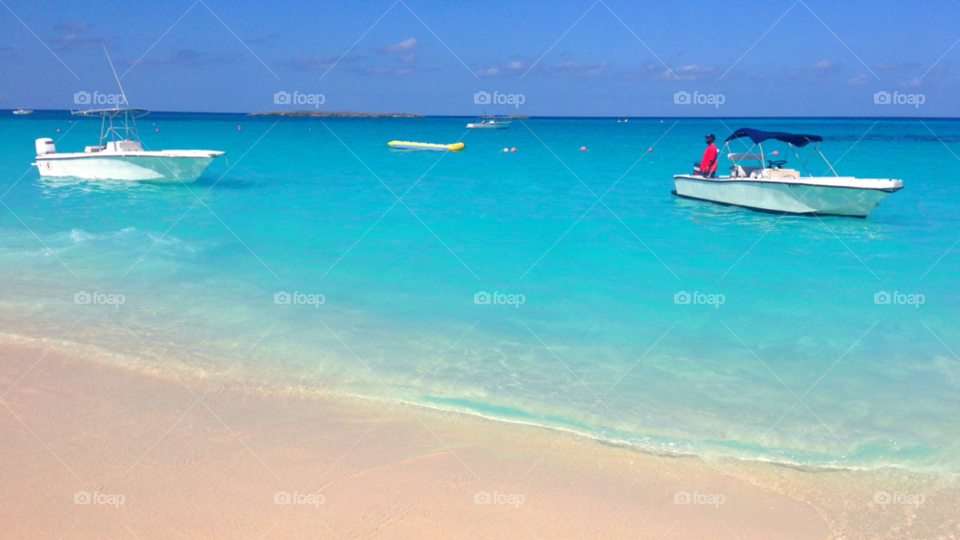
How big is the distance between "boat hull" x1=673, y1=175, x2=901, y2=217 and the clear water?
1.17 ft

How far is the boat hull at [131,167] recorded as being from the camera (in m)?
20.3

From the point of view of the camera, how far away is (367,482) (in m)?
4.82

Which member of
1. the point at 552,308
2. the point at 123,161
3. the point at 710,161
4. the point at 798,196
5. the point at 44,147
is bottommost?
the point at 552,308

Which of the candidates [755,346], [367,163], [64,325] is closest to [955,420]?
[755,346]

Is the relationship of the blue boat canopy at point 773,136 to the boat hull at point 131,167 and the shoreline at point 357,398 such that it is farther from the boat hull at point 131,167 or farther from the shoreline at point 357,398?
the boat hull at point 131,167

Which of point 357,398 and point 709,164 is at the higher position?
point 709,164

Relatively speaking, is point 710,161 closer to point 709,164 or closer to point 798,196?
point 709,164

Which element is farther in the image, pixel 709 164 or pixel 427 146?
pixel 427 146

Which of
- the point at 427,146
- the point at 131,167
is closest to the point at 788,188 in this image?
the point at 131,167

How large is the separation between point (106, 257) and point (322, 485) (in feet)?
30.8

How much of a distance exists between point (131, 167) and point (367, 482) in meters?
19.6

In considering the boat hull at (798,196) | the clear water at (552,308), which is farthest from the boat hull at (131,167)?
the boat hull at (798,196)

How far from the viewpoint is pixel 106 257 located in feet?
39.2

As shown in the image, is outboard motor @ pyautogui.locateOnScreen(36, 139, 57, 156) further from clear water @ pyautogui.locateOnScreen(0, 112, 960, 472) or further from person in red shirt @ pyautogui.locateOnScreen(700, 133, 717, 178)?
person in red shirt @ pyautogui.locateOnScreen(700, 133, 717, 178)
